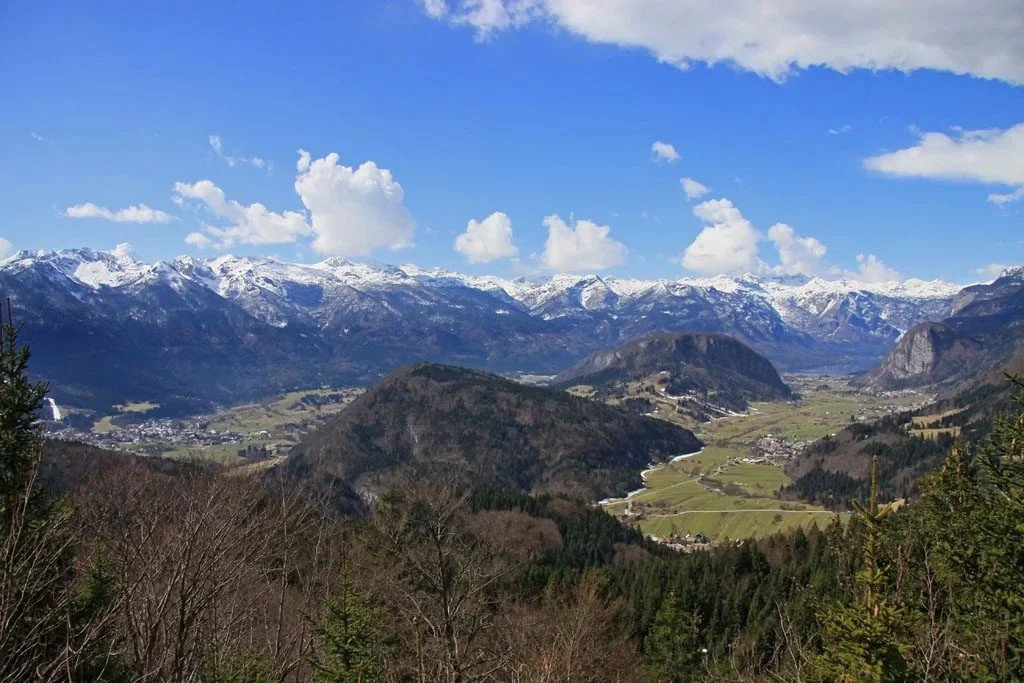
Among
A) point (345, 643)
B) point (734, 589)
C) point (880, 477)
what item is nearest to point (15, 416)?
point (345, 643)

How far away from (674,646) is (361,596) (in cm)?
3601

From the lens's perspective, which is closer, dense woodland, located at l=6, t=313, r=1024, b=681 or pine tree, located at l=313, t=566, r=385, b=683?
dense woodland, located at l=6, t=313, r=1024, b=681

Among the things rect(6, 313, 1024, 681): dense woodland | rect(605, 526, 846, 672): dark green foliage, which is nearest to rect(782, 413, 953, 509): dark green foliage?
rect(605, 526, 846, 672): dark green foliage

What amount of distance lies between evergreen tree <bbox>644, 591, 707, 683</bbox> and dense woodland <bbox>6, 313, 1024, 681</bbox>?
0.16 meters

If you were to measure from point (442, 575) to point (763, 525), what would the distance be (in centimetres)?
13712

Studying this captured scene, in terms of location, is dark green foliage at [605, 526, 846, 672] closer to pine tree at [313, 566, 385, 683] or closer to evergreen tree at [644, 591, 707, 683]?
evergreen tree at [644, 591, 707, 683]

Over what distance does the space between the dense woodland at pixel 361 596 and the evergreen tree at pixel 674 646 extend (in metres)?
0.16

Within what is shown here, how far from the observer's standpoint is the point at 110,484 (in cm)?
2908

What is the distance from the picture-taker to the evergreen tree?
4934 cm

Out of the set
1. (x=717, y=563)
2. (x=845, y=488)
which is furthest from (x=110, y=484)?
(x=845, y=488)

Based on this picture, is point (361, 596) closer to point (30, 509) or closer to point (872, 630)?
point (30, 509)

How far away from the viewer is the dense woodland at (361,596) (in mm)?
13930

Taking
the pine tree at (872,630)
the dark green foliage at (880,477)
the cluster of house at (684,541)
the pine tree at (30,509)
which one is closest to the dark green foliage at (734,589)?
the pine tree at (872,630)

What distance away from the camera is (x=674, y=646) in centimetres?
5125
